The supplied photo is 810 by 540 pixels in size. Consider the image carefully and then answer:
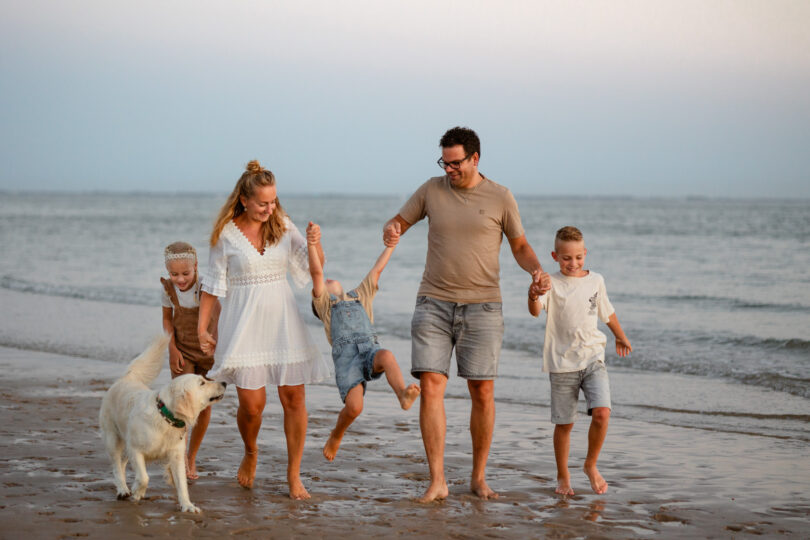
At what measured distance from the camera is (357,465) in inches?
238

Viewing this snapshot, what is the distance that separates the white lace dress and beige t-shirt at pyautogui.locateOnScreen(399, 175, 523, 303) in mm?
918

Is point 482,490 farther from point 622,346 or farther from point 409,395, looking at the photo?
point 622,346

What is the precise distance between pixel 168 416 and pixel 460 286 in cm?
194

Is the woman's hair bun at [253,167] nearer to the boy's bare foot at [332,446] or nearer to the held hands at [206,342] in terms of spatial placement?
the held hands at [206,342]

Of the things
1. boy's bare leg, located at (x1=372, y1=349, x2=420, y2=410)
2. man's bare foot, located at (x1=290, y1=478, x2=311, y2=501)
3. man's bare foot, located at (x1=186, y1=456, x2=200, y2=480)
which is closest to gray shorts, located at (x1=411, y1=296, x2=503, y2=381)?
boy's bare leg, located at (x1=372, y1=349, x2=420, y2=410)

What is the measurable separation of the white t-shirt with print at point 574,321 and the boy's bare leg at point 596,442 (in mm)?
313

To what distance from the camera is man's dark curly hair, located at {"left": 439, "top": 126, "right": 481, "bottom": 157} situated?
513cm

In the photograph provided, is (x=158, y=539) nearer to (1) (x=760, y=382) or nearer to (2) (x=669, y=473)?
(2) (x=669, y=473)

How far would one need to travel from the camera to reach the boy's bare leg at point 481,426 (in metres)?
5.33

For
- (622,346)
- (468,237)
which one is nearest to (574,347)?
(622,346)

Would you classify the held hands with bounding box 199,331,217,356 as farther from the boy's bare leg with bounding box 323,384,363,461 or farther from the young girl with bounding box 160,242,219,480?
the boy's bare leg with bounding box 323,384,363,461

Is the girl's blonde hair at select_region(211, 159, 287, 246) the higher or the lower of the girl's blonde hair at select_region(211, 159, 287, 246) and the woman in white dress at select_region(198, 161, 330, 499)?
the higher

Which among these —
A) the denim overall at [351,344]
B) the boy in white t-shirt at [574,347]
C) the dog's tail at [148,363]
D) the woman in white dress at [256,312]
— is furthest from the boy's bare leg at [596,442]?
the dog's tail at [148,363]

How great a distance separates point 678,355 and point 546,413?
14.6ft
